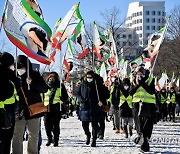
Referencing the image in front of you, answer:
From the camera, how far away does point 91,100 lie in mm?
11906

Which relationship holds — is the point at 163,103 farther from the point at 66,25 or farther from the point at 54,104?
the point at 66,25

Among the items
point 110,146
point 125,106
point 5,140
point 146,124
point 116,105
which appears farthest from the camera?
point 116,105

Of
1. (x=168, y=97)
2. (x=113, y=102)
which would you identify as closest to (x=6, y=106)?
(x=113, y=102)

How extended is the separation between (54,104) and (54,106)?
50 mm

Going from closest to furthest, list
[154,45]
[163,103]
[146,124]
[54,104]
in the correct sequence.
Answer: [146,124], [154,45], [54,104], [163,103]

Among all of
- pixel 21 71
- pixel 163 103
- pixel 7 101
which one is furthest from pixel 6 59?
pixel 163 103

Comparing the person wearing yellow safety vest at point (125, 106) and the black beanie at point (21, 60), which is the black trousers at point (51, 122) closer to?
the person wearing yellow safety vest at point (125, 106)

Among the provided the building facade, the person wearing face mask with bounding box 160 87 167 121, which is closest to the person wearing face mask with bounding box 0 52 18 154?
the person wearing face mask with bounding box 160 87 167 121

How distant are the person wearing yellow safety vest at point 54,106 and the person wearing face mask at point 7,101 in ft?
14.9

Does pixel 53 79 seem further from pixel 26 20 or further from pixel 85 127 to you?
pixel 26 20

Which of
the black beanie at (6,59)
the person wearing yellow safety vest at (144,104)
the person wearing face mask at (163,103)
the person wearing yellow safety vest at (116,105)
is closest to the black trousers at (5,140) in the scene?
the black beanie at (6,59)

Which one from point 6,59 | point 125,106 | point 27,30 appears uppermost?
point 27,30

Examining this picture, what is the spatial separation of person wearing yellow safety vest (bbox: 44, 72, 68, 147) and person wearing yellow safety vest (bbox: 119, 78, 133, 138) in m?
2.21

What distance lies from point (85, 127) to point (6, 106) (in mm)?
4864
